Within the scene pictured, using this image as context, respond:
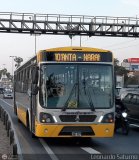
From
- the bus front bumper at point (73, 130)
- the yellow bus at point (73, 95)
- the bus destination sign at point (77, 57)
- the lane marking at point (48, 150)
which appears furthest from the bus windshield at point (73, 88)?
the lane marking at point (48, 150)

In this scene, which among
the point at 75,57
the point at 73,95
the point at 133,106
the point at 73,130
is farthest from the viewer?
the point at 133,106

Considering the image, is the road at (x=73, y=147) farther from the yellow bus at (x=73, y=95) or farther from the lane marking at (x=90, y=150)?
the yellow bus at (x=73, y=95)

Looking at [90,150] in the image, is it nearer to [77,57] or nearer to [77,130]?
[77,130]

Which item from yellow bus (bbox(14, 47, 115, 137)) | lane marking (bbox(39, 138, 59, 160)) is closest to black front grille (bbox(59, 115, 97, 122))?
yellow bus (bbox(14, 47, 115, 137))

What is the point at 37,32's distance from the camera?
168 feet

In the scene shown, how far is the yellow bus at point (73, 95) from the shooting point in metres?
14.5

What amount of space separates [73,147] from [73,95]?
1545 millimetres

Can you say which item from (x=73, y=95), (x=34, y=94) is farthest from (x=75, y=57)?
(x=34, y=94)

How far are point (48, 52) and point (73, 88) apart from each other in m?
1.40

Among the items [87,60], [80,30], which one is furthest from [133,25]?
[87,60]

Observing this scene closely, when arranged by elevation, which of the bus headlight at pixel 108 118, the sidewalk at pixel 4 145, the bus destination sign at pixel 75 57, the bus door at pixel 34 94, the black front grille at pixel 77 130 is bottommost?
the sidewalk at pixel 4 145

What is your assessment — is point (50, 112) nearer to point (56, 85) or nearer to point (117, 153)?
point (56, 85)

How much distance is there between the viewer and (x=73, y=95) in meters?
14.6

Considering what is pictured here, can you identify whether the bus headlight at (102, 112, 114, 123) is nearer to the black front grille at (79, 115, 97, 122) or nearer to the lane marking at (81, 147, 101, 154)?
the black front grille at (79, 115, 97, 122)
